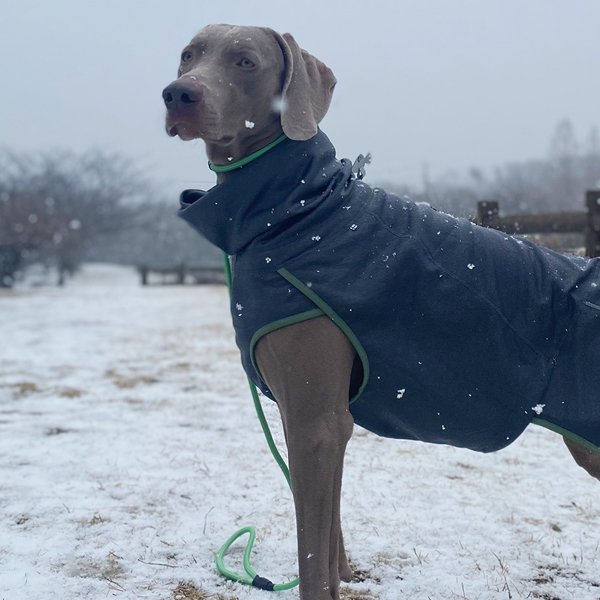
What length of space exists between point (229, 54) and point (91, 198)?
51.4 meters

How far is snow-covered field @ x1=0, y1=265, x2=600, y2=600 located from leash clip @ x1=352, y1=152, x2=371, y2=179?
943 millimetres

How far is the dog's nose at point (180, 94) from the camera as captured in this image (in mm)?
1945

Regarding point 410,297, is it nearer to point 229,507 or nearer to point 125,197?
point 229,507

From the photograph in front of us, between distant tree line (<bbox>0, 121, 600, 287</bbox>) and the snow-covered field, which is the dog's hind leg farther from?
distant tree line (<bbox>0, 121, 600, 287</bbox>)

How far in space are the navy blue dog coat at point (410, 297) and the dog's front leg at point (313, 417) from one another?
0.18 feet

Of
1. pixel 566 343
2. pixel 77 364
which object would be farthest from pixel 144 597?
pixel 77 364

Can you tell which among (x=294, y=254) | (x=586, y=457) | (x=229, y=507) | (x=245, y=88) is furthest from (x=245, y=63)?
(x=229, y=507)

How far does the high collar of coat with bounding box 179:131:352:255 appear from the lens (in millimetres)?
2006

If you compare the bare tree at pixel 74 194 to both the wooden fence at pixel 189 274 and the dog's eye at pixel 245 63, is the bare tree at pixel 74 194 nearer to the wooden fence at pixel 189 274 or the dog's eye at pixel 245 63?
the wooden fence at pixel 189 274

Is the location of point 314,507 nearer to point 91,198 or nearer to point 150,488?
point 150,488

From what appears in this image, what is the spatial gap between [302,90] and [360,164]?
0.30 metres

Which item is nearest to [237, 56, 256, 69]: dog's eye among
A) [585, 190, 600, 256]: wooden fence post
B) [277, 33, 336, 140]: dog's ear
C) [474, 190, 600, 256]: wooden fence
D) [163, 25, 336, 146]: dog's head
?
[163, 25, 336, 146]: dog's head

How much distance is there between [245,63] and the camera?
2105mm

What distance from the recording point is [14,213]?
2816 centimetres
